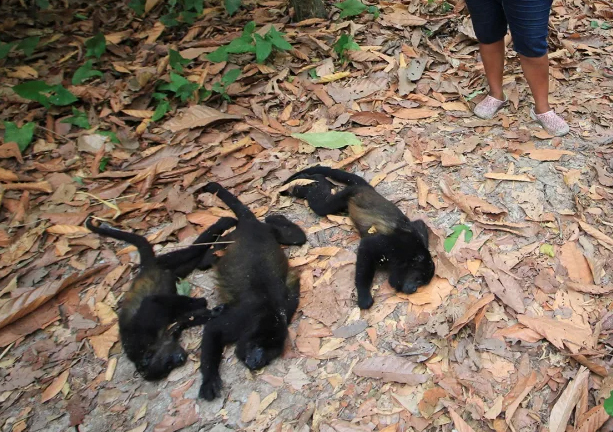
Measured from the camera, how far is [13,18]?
24.0 feet

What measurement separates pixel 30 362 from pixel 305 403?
2188 mm

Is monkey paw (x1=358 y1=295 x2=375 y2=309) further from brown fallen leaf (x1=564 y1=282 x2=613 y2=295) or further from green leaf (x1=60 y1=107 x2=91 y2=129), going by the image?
green leaf (x1=60 y1=107 x2=91 y2=129)

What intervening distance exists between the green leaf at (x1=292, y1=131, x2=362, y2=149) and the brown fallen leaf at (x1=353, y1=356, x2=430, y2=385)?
2538 millimetres

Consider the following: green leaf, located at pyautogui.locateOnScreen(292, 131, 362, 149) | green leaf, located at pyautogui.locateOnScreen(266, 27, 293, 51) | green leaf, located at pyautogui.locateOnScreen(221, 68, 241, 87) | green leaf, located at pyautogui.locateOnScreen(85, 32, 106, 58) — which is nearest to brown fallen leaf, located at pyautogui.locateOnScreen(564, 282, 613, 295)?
green leaf, located at pyautogui.locateOnScreen(292, 131, 362, 149)

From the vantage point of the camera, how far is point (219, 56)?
6320 mm

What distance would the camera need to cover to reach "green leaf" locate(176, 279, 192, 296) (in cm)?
440

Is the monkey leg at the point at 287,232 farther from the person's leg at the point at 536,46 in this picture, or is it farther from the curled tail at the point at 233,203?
the person's leg at the point at 536,46

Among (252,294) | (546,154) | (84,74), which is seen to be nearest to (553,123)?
(546,154)

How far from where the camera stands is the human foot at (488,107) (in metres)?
5.55

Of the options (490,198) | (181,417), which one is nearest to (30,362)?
(181,417)

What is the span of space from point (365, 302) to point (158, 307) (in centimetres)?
168

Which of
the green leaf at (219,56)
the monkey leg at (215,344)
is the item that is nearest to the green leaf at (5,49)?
the green leaf at (219,56)

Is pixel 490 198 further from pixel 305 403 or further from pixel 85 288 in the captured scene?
pixel 85 288

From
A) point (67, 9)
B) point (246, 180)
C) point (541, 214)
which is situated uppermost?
point (67, 9)
